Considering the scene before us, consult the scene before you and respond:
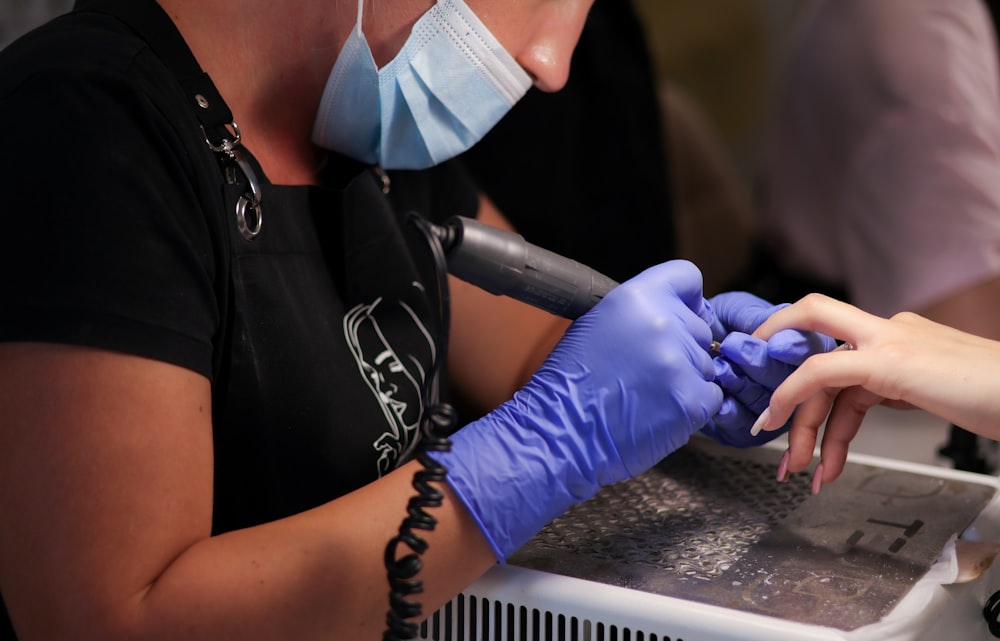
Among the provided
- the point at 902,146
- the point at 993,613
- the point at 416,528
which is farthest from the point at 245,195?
the point at 902,146

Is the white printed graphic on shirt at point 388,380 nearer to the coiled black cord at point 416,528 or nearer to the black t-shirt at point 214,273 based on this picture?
the black t-shirt at point 214,273

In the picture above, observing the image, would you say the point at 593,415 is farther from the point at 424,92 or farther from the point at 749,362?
the point at 424,92

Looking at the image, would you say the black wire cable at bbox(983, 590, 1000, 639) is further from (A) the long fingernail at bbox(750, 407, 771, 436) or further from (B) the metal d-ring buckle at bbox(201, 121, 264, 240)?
(B) the metal d-ring buckle at bbox(201, 121, 264, 240)

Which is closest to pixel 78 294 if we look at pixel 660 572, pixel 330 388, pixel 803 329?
pixel 330 388

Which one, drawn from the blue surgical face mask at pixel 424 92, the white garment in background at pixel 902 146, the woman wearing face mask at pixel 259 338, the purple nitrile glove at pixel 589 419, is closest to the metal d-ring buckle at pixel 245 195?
the woman wearing face mask at pixel 259 338

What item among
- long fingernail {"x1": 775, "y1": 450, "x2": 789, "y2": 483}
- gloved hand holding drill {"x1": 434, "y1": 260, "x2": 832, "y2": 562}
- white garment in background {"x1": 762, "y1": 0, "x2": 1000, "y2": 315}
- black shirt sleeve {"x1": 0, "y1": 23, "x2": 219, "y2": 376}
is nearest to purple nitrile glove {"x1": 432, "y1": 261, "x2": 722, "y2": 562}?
gloved hand holding drill {"x1": 434, "y1": 260, "x2": 832, "y2": 562}

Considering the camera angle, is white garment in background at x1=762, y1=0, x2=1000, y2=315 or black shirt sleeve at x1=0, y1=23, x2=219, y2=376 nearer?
black shirt sleeve at x1=0, y1=23, x2=219, y2=376

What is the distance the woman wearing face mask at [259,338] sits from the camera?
29.6 inches

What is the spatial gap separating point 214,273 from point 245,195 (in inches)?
3.3

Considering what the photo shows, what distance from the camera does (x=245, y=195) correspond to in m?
0.91

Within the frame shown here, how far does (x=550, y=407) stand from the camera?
33.1 inches

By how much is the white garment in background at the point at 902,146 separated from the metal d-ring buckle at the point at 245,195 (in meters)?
1.18

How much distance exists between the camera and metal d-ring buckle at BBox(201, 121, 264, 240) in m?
0.90

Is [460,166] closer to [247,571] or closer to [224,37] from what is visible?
[224,37]
